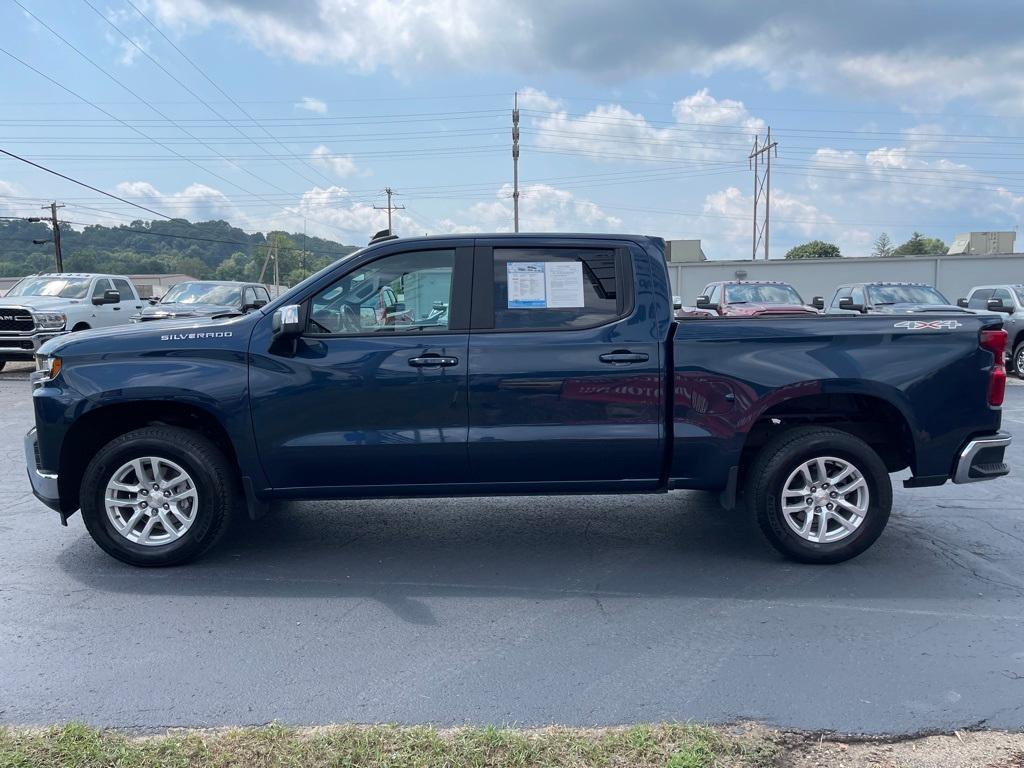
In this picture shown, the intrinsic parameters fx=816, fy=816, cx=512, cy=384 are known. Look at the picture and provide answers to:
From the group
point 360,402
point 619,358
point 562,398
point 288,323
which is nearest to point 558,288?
point 619,358

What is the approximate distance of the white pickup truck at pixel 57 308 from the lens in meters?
14.7

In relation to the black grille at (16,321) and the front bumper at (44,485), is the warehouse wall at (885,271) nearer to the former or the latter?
the black grille at (16,321)

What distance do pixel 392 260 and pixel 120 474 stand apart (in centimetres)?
205

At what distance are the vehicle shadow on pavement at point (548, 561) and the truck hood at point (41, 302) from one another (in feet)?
37.7

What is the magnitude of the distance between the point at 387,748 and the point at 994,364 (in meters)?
4.16

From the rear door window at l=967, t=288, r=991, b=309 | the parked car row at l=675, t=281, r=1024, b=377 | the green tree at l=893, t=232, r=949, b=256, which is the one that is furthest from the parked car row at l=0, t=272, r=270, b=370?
the green tree at l=893, t=232, r=949, b=256

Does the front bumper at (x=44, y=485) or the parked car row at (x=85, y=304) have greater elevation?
the parked car row at (x=85, y=304)

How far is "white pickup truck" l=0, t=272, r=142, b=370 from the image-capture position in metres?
14.7

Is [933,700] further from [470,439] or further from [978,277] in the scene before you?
[978,277]

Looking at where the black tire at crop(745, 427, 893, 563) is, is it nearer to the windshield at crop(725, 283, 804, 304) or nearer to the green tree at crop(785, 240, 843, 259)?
the windshield at crop(725, 283, 804, 304)

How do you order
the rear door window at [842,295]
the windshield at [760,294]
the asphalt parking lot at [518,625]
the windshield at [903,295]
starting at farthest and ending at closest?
1. the rear door window at [842,295]
2. the windshield at [760,294]
3. the windshield at [903,295]
4. the asphalt parking lot at [518,625]

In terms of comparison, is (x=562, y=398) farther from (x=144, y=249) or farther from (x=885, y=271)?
(x=144, y=249)

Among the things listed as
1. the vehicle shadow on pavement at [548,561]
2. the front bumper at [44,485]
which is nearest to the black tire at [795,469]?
the vehicle shadow on pavement at [548,561]

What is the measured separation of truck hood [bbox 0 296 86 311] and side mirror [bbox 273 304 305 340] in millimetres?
12487
